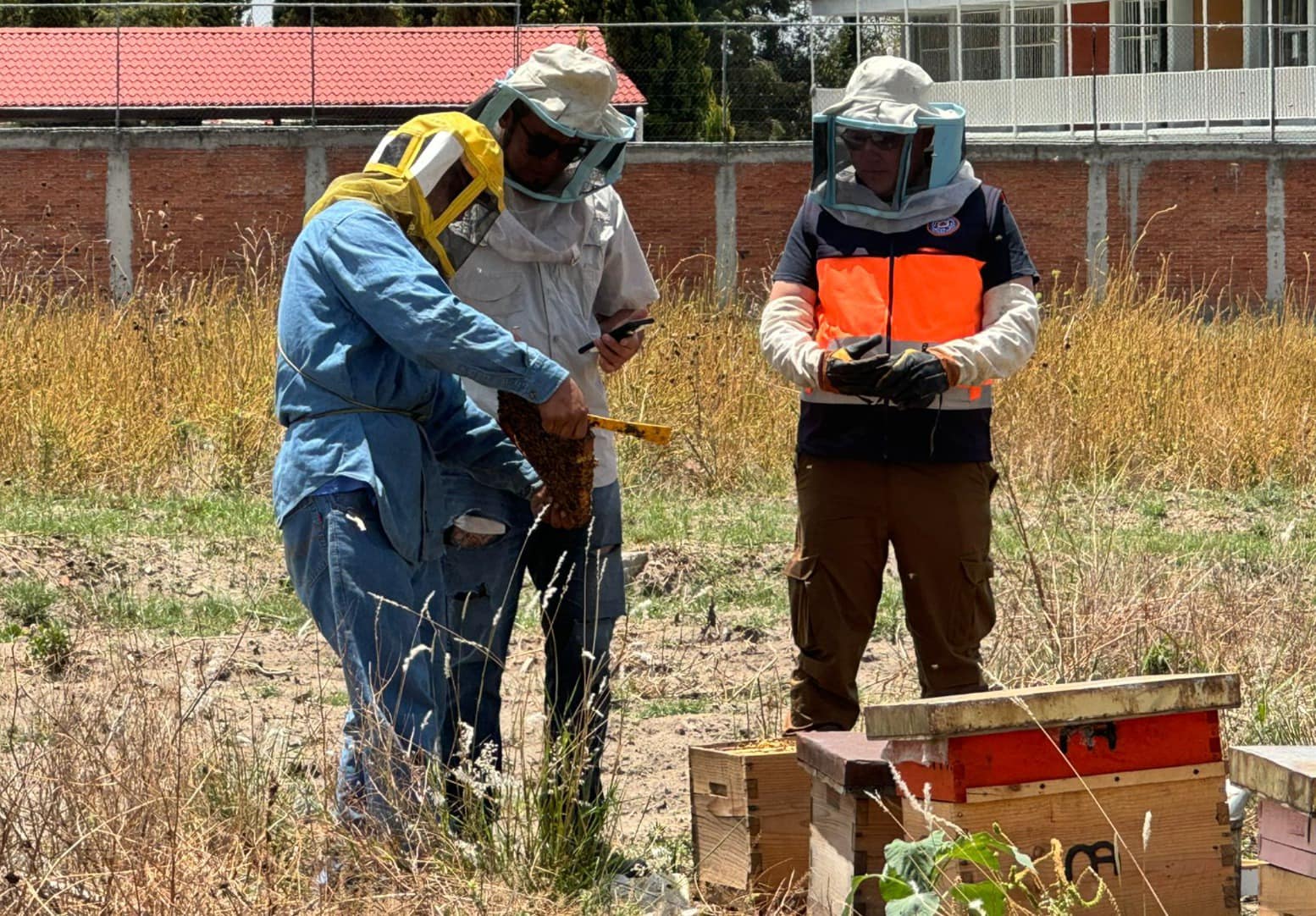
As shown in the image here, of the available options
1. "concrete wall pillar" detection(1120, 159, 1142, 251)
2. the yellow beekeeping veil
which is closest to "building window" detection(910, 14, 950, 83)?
"concrete wall pillar" detection(1120, 159, 1142, 251)

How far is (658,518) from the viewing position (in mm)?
9344

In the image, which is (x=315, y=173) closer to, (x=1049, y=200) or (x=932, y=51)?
(x=1049, y=200)

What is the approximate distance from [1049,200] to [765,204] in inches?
182

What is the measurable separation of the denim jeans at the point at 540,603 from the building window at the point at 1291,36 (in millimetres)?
28861

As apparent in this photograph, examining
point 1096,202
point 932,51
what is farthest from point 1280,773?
point 932,51

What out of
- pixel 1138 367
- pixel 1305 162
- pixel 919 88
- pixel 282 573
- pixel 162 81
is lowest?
pixel 282 573

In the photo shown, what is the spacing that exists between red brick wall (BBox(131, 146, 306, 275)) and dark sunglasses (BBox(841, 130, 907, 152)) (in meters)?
22.6

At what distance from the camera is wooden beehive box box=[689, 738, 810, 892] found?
3.95m

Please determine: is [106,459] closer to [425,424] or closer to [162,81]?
[425,424]

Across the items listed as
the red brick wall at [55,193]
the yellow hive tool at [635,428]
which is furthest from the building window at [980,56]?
the yellow hive tool at [635,428]

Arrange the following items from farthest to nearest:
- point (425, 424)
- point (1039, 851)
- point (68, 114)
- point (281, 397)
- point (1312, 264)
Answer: point (68, 114) < point (1312, 264) < point (425, 424) < point (281, 397) < point (1039, 851)

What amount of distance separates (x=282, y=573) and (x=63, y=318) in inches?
176

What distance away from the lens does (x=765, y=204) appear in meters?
27.4

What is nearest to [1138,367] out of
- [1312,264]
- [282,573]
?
[282,573]
